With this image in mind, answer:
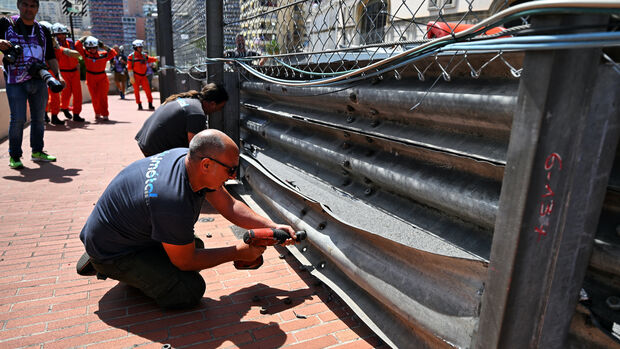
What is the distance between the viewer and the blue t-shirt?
232 cm

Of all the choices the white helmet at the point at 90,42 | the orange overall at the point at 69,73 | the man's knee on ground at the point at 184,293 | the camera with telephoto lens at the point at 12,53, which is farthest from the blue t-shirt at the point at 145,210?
the white helmet at the point at 90,42

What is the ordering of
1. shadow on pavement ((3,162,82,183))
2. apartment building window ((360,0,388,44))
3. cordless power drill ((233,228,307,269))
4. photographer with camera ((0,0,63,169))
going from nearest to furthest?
apartment building window ((360,0,388,44)) < cordless power drill ((233,228,307,269)) < photographer with camera ((0,0,63,169)) < shadow on pavement ((3,162,82,183))

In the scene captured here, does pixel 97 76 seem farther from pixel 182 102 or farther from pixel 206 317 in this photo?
pixel 206 317

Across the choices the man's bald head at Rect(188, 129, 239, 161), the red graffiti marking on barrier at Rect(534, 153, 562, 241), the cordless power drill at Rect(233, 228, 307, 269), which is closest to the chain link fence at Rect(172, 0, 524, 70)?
the red graffiti marking on barrier at Rect(534, 153, 562, 241)

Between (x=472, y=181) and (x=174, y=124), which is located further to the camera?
(x=174, y=124)

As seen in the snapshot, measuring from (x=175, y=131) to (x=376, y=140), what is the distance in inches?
90.7

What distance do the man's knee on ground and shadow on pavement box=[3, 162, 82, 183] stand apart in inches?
141

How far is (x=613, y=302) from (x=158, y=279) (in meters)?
2.36

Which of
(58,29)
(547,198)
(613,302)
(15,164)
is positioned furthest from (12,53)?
(613,302)

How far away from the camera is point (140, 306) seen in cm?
269

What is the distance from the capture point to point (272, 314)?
8.68 feet

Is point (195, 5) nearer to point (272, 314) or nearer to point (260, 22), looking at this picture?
point (260, 22)

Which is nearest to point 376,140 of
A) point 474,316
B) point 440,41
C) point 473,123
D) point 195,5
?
point 473,123

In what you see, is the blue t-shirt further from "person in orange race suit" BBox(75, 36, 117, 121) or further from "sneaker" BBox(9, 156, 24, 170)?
"person in orange race suit" BBox(75, 36, 117, 121)
